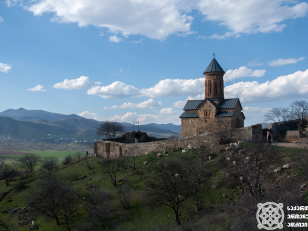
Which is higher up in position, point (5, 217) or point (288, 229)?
point (288, 229)

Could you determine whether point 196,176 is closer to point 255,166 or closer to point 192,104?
point 255,166

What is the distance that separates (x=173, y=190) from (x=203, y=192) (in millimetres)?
2081

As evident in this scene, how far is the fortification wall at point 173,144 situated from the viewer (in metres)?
19.3

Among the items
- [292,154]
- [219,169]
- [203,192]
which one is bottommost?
[203,192]

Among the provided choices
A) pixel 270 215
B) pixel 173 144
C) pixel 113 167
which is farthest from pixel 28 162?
pixel 270 215

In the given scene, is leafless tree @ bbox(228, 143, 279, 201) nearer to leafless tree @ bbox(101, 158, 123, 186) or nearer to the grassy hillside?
the grassy hillside

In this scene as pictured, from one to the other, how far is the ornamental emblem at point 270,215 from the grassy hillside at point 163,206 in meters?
0.47

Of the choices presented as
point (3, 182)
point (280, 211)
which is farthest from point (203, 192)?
point (3, 182)

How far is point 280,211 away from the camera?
719cm

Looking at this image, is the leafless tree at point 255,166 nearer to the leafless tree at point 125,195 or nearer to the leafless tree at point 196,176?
the leafless tree at point 196,176

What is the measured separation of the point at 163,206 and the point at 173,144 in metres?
7.90

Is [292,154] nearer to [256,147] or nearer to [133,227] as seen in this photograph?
[256,147]

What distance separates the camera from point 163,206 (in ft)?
50.0

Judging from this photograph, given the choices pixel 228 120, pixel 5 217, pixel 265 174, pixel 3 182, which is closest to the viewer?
pixel 265 174
